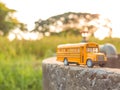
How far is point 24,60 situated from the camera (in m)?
10.9

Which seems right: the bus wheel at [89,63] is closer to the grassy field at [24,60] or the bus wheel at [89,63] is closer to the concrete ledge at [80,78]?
the concrete ledge at [80,78]

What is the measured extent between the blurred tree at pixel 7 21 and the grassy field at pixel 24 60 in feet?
14.0

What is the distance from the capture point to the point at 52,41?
1218cm

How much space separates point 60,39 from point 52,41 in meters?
0.20

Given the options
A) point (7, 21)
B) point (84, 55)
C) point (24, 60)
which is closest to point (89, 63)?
point (84, 55)

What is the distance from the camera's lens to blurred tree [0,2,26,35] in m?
16.8

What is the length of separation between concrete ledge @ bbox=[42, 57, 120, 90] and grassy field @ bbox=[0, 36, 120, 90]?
5.14 meters

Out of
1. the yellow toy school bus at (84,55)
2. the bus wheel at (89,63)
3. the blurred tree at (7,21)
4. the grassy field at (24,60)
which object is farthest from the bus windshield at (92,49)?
the blurred tree at (7,21)

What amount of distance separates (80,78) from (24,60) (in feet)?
23.8

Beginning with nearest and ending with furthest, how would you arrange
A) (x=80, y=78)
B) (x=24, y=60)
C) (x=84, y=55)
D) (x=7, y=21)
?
(x=80, y=78)
(x=84, y=55)
(x=24, y=60)
(x=7, y=21)

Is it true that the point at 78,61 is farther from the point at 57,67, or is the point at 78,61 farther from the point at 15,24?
the point at 15,24

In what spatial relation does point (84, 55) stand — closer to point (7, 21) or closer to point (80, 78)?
point (80, 78)

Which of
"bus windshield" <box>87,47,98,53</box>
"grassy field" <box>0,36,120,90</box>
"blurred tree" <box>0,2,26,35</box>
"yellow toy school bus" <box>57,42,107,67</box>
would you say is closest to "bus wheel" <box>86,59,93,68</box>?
"yellow toy school bus" <box>57,42,107,67</box>

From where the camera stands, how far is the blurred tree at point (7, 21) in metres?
16.8
